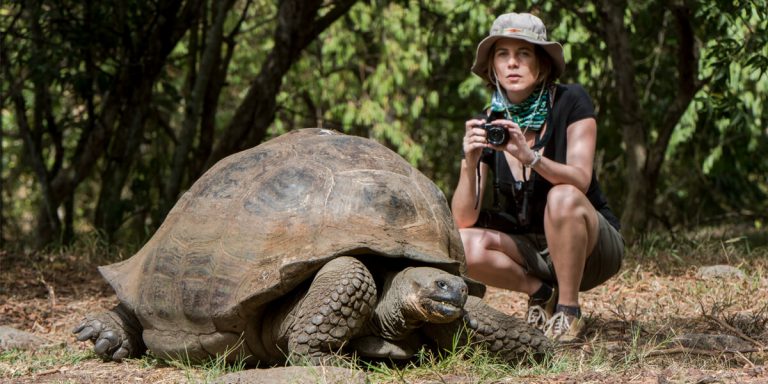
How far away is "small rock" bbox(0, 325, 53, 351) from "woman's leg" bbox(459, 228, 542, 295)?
1897mm

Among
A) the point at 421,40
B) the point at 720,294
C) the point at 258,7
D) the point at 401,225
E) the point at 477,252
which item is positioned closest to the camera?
the point at 401,225

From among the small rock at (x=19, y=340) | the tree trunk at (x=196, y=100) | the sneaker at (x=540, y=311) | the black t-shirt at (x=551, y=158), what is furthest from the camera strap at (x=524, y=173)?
the tree trunk at (x=196, y=100)

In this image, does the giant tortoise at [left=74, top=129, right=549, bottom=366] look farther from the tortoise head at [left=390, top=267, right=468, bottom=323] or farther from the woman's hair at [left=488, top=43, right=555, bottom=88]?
the woman's hair at [left=488, top=43, right=555, bottom=88]

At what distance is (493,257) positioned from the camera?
425 centimetres

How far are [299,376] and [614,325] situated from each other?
6.21 ft

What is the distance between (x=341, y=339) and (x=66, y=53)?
443 cm

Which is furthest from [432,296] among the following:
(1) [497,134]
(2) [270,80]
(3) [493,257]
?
(2) [270,80]

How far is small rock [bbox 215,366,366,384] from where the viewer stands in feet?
9.21

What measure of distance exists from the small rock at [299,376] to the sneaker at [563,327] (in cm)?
128

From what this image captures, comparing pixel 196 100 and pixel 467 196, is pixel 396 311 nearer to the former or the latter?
pixel 467 196

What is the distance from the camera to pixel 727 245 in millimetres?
6398

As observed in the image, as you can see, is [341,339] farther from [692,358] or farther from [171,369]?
[692,358]

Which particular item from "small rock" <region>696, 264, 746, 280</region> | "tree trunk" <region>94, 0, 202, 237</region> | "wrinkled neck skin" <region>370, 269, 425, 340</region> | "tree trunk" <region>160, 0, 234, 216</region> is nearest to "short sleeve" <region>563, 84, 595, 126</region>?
"wrinkled neck skin" <region>370, 269, 425, 340</region>

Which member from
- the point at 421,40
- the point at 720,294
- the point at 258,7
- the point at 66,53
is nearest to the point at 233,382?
the point at 720,294
